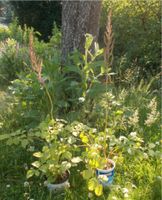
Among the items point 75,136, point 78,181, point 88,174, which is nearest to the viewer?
point 88,174

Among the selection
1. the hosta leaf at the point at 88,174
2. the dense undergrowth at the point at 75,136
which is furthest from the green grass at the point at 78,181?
the hosta leaf at the point at 88,174

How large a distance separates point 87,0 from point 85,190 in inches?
91.9

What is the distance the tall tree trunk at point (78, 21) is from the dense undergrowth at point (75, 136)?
70 cm

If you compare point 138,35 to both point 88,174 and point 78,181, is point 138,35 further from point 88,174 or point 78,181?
point 88,174

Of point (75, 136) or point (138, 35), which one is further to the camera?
point (138, 35)

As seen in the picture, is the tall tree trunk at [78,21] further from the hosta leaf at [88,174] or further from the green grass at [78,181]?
the hosta leaf at [88,174]

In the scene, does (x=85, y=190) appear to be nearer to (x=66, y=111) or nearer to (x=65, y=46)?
(x=66, y=111)

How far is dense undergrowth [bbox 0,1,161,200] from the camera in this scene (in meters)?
2.96

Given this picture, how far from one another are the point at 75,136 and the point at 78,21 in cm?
168

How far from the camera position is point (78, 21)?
14.6 feet

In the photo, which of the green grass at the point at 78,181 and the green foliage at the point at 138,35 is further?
the green foliage at the point at 138,35

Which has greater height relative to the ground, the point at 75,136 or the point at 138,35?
the point at 138,35

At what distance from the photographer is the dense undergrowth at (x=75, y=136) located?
2.96 metres

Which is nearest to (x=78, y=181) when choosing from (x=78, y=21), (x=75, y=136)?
(x=75, y=136)
